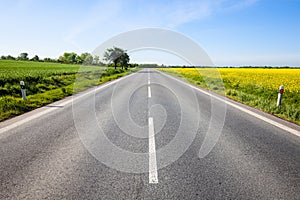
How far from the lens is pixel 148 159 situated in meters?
3.27

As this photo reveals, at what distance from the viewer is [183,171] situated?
2.90 meters

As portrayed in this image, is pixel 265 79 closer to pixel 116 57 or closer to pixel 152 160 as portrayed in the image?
pixel 152 160

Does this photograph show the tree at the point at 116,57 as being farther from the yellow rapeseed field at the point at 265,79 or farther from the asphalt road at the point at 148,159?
the asphalt road at the point at 148,159

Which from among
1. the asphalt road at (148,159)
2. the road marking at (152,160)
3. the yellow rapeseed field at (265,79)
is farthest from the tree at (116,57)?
the road marking at (152,160)

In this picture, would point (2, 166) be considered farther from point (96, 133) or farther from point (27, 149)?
point (96, 133)

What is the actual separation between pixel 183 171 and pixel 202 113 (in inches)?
147

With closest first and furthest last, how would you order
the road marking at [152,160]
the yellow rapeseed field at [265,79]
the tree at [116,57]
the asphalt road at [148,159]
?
the asphalt road at [148,159], the road marking at [152,160], the yellow rapeseed field at [265,79], the tree at [116,57]

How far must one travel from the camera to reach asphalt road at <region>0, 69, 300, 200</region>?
2.47 meters

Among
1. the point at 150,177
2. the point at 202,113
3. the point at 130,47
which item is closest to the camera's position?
the point at 150,177

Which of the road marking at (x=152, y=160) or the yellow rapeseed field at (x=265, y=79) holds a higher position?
the yellow rapeseed field at (x=265, y=79)

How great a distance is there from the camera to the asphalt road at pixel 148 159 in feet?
8.11

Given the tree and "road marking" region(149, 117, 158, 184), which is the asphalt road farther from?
the tree

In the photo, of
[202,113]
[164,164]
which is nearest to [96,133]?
[164,164]

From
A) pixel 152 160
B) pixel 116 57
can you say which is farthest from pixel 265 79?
pixel 116 57
